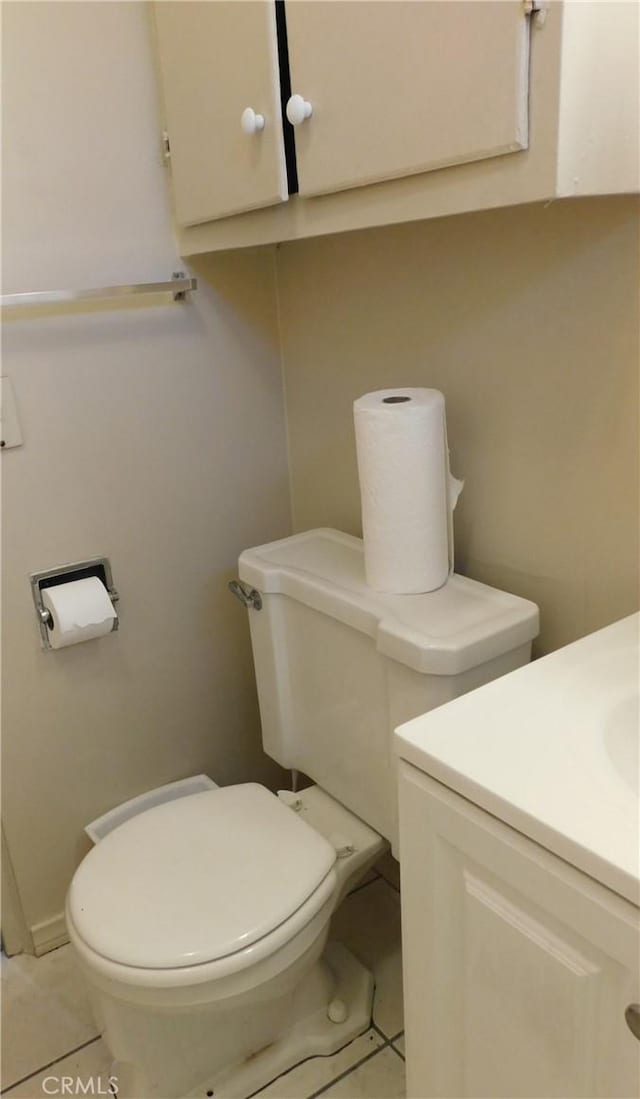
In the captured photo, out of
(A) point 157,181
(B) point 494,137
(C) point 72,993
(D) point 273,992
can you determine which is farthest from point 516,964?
(A) point 157,181

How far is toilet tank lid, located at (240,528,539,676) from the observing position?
108cm

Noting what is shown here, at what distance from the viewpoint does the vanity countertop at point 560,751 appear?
0.69 metres

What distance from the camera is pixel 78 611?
143 centimetres

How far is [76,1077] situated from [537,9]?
1690mm

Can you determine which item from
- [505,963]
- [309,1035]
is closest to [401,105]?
[505,963]

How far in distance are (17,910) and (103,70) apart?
1.56 m

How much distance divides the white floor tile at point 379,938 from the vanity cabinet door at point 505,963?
1.71 ft

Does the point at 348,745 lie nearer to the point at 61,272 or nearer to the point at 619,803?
the point at 619,803

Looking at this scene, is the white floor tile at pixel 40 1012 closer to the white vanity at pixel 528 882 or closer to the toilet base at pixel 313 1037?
the toilet base at pixel 313 1037

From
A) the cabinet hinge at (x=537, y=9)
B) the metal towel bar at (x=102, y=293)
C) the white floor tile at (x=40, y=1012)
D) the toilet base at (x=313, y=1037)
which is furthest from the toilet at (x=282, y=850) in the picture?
the cabinet hinge at (x=537, y=9)

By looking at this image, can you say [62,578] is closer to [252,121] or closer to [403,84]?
[252,121]

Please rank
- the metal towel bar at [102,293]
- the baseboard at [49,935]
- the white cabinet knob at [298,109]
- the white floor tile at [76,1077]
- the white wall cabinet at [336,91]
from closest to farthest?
the white wall cabinet at [336,91] → the white cabinet knob at [298,109] → the metal towel bar at [102,293] → the white floor tile at [76,1077] → the baseboard at [49,935]

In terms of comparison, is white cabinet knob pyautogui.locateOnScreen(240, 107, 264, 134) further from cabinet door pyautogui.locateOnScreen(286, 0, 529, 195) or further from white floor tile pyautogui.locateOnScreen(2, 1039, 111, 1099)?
white floor tile pyautogui.locateOnScreen(2, 1039, 111, 1099)

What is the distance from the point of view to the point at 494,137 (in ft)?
2.63
